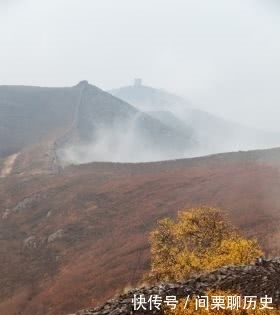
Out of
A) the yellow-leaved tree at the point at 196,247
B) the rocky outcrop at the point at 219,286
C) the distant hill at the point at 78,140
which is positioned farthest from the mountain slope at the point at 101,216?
the distant hill at the point at 78,140

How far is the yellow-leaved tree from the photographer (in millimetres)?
36562

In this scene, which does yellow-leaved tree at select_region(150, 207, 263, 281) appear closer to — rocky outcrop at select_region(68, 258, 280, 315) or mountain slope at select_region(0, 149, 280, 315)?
rocky outcrop at select_region(68, 258, 280, 315)

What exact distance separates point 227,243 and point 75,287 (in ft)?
105

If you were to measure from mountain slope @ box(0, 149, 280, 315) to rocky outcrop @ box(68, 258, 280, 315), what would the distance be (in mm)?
27519

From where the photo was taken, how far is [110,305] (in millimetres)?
28281

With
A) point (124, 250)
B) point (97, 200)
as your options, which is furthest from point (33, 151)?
point (124, 250)

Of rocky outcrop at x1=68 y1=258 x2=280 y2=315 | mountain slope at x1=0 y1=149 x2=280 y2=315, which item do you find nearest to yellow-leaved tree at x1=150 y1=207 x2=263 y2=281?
rocky outcrop at x1=68 y1=258 x2=280 y2=315

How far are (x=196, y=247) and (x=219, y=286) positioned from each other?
535 inches

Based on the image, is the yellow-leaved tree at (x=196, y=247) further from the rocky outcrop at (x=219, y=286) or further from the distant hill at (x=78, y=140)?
the distant hill at (x=78, y=140)

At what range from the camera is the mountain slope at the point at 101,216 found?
64.8 m

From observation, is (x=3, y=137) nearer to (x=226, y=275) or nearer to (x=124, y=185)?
(x=124, y=185)

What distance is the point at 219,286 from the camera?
29.2 m

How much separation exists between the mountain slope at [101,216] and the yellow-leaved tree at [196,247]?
1619 centimetres

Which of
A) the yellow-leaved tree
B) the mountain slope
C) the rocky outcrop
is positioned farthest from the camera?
the mountain slope
